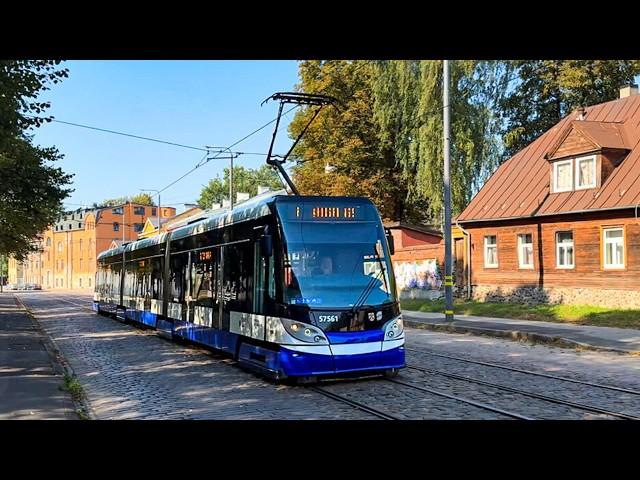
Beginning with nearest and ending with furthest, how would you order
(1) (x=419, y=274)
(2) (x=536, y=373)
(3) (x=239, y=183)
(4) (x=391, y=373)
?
(4) (x=391, y=373) < (2) (x=536, y=373) < (1) (x=419, y=274) < (3) (x=239, y=183)

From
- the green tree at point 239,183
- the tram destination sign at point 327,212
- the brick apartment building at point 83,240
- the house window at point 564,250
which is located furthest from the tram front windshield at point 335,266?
the brick apartment building at point 83,240

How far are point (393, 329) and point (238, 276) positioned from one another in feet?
11.0

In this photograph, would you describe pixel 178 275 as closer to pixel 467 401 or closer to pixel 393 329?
pixel 393 329

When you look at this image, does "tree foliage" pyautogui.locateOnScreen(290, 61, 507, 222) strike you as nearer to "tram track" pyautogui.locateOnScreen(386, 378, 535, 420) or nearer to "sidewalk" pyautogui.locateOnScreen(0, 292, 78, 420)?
"sidewalk" pyautogui.locateOnScreen(0, 292, 78, 420)

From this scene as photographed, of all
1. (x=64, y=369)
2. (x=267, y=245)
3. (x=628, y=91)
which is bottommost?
(x=64, y=369)

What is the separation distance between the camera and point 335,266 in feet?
34.4

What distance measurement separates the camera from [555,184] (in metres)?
28.1

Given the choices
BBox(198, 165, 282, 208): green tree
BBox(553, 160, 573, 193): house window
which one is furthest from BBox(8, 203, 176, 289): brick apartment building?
BBox(553, 160, 573, 193): house window

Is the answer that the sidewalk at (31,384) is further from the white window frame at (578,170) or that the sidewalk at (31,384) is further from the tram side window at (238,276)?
the white window frame at (578,170)

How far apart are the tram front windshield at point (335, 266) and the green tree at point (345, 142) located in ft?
97.0

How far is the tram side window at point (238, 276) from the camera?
11766mm

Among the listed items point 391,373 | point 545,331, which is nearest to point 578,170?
point 545,331
